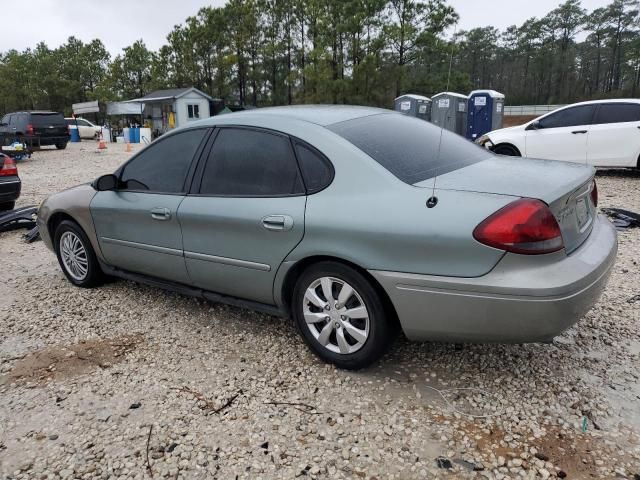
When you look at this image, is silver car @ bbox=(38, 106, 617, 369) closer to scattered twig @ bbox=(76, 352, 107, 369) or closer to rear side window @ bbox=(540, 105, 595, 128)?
scattered twig @ bbox=(76, 352, 107, 369)

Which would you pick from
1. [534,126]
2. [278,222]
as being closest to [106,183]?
[278,222]

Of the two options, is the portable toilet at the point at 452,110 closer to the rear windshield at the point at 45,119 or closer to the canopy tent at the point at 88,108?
the rear windshield at the point at 45,119

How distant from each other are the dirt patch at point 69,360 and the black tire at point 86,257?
1024mm

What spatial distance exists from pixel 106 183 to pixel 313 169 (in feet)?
6.26

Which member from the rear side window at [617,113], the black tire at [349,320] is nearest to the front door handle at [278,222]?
the black tire at [349,320]

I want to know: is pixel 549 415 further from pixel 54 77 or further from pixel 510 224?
pixel 54 77

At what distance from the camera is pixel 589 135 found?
29.2 ft

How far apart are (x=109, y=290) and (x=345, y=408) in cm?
274

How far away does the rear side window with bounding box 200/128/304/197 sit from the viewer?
2904 mm

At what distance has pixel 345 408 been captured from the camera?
2.53 m

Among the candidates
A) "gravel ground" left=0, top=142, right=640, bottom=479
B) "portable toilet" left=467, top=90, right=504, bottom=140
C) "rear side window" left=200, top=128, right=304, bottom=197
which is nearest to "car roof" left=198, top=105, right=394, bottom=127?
"rear side window" left=200, top=128, right=304, bottom=197

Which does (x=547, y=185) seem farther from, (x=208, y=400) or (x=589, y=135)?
(x=589, y=135)

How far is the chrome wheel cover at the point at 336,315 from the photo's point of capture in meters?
2.66

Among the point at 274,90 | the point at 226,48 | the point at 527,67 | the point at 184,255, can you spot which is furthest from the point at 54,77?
the point at 184,255
